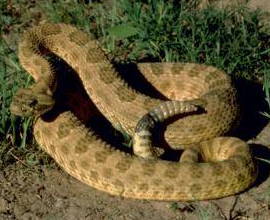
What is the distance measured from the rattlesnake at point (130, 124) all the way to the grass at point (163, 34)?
9.2 inches

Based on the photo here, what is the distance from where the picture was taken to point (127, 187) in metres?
5.08

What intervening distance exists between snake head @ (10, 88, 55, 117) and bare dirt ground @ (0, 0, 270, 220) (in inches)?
20.0

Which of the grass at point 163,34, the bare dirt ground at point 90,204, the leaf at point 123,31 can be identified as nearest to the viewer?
the bare dirt ground at point 90,204

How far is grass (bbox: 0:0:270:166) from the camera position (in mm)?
6578

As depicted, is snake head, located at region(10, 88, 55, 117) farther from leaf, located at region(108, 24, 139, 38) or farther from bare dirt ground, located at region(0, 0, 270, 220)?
leaf, located at region(108, 24, 139, 38)

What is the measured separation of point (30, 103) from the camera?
18.1 ft

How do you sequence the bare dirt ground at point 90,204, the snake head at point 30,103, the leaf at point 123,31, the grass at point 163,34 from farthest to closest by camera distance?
the leaf at point 123,31 < the grass at point 163,34 < the snake head at point 30,103 < the bare dirt ground at point 90,204

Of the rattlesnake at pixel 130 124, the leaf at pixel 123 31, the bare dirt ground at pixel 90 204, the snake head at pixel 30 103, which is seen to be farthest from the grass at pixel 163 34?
the bare dirt ground at pixel 90 204

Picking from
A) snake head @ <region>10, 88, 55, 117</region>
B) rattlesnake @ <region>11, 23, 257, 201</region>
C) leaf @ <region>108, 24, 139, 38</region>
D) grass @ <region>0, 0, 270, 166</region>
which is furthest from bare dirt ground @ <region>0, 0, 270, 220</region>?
leaf @ <region>108, 24, 139, 38</region>

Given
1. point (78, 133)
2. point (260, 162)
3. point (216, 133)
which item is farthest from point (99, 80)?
point (260, 162)

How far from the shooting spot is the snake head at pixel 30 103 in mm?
5500

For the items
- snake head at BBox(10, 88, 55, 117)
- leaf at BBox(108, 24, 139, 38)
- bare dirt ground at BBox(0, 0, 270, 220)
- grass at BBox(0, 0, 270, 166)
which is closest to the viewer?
bare dirt ground at BBox(0, 0, 270, 220)

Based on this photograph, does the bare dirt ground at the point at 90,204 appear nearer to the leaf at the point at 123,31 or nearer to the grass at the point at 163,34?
the grass at the point at 163,34

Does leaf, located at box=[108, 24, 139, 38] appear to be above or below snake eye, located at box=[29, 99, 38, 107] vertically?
above
